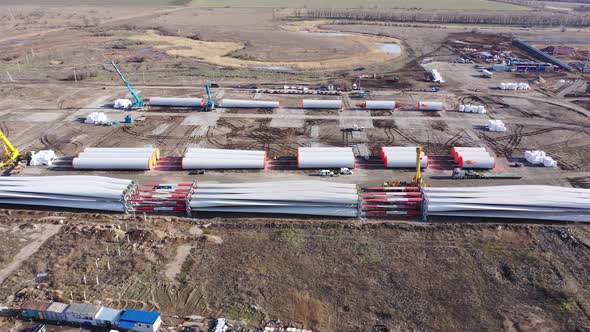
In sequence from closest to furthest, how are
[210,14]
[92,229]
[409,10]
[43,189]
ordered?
[92,229] < [43,189] < [210,14] < [409,10]

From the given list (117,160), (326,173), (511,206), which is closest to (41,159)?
(117,160)

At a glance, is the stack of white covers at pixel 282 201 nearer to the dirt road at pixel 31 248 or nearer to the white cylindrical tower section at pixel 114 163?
the white cylindrical tower section at pixel 114 163

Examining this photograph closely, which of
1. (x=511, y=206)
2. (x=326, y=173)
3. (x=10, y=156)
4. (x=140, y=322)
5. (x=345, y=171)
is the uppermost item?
(x=10, y=156)

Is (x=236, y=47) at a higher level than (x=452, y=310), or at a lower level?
higher

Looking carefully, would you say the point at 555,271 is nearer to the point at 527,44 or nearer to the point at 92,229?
the point at 92,229

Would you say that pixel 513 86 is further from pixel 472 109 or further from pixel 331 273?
pixel 331 273

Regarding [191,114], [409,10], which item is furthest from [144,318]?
[409,10]

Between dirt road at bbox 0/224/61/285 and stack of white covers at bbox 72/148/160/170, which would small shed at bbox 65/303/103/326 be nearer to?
dirt road at bbox 0/224/61/285
